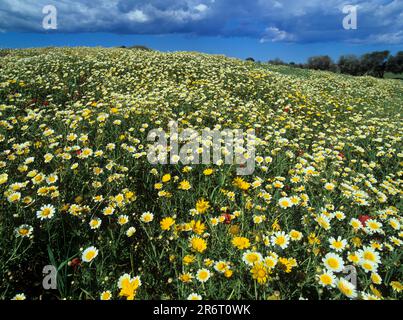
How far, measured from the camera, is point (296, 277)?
2.18 meters

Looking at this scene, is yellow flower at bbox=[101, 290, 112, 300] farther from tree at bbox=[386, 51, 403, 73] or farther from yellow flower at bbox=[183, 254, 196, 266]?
tree at bbox=[386, 51, 403, 73]

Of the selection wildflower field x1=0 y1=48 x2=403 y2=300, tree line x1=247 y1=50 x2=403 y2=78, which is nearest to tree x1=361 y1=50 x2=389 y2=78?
tree line x1=247 y1=50 x2=403 y2=78

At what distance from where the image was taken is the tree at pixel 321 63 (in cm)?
6731

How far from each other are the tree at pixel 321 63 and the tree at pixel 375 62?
932cm

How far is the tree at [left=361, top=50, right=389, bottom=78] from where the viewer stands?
6919 centimetres

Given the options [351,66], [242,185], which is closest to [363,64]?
[351,66]

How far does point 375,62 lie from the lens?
232ft

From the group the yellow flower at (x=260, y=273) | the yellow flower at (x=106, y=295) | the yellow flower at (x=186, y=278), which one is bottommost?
the yellow flower at (x=106, y=295)

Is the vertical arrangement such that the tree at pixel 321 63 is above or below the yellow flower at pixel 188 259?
above

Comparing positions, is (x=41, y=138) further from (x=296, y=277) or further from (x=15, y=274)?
(x=296, y=277)

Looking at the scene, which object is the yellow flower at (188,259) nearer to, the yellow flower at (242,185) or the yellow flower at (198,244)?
the yellow flower at (198,244)

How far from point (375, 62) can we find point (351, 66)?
834 centimetres

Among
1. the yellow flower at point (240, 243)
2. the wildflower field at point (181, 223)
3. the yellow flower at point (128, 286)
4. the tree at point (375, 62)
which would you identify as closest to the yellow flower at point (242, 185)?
the wildflower field at point (181, 223)
